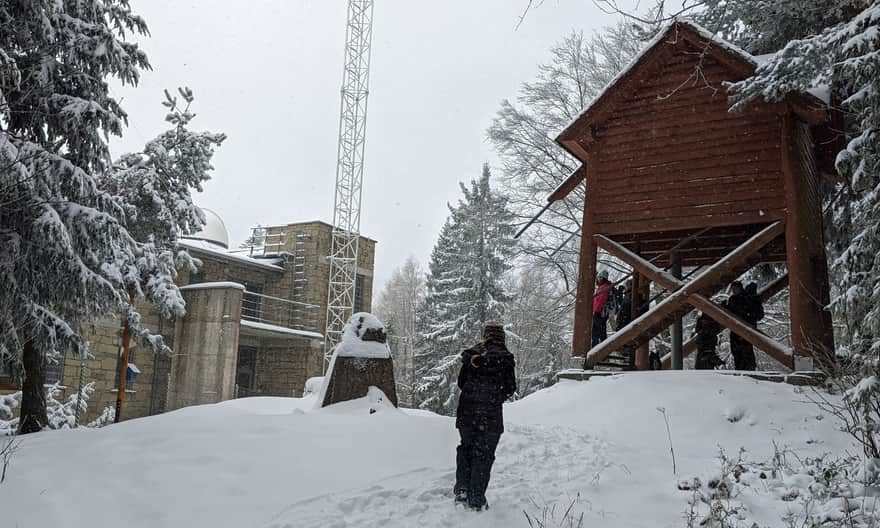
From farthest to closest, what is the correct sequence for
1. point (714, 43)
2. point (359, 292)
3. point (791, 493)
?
point (359, 292)
point (714, 43)
point (791, 493)

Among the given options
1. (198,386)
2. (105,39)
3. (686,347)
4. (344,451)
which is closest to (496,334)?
(344,451)

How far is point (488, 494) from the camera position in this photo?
18.6 feet

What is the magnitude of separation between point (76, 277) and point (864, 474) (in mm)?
8824

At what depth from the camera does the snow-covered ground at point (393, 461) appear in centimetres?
498

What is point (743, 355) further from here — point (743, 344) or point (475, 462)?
point (475, 462)

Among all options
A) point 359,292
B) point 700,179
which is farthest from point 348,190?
point 700,179

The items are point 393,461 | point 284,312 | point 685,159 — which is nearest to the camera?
point 393,461

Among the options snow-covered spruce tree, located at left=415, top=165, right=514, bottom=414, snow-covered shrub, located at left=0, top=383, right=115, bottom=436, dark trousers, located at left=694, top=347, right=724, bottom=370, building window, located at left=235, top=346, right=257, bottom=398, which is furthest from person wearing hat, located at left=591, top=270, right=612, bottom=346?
building window, located at left=235, top=346, right=257, bottom=398

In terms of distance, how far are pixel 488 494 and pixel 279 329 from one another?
64.5 ft

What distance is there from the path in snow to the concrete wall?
53.4 feet

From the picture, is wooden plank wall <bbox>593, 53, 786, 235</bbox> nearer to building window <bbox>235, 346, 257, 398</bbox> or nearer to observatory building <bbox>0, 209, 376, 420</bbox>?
observatory building <bbox>0, 209, 376, 420</bbox>

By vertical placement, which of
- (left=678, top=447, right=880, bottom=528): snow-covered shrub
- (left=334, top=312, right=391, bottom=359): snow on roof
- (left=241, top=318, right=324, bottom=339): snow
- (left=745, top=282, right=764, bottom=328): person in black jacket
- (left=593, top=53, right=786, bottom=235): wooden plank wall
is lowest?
(left=678, top=447, right=880, bottom=528): snow-covered shrub

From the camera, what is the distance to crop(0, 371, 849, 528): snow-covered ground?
498 cm

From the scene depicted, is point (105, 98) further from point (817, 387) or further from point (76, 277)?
point (817, 387)
